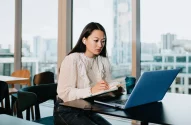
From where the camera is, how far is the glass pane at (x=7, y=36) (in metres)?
4.86

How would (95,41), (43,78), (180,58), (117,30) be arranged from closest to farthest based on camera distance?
(95,41), (43,78), (180,58), (117,30)

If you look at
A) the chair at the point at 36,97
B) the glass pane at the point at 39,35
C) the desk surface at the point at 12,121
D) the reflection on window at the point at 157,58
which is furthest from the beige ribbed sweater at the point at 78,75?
the glass pane at the point at 39,35

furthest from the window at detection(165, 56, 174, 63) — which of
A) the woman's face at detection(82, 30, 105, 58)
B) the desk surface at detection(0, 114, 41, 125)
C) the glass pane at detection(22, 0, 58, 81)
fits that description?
the desk surface at detection(0, 114, 41, 125)

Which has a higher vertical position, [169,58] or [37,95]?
[169,58]

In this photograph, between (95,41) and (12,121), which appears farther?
(95,41)

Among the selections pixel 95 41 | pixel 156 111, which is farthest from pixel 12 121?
pixel 95 41

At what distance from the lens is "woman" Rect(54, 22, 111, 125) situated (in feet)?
4.82

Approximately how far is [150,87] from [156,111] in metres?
0.12

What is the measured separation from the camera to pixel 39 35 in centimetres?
442

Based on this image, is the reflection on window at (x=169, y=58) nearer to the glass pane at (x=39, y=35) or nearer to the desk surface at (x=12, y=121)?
the glass pane at (x=39, y=35)

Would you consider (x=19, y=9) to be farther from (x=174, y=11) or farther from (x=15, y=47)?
(x=174, y=11)

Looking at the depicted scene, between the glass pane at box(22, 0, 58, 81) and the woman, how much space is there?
242 cm

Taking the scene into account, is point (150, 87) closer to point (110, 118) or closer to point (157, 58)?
point (157, 58)

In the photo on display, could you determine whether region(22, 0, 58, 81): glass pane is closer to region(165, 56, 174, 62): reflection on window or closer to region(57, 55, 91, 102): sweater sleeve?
region(165, 56, 174, 62): reflection on window
